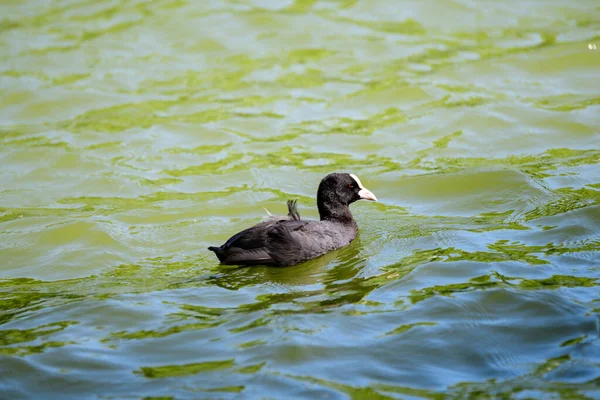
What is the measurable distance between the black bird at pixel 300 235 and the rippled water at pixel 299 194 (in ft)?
0.49

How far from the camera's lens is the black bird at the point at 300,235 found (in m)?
7.04

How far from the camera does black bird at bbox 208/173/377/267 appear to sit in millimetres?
7043

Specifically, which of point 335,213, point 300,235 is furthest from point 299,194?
point 300,235

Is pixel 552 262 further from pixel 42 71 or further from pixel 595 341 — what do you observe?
pixel 42 71

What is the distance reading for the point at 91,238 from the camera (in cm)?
820

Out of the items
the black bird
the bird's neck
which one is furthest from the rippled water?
the bird's neck

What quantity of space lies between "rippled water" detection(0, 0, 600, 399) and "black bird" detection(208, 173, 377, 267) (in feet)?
0.49

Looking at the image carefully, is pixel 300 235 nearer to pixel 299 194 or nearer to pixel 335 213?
pixel 335 213

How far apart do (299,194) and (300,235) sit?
6.81 ft

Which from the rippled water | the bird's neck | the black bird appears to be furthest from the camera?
the bird's neck

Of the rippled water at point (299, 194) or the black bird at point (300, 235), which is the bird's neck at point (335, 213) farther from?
the rippled water at point (299, 194)

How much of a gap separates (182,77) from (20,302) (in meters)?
Answer: 6.91

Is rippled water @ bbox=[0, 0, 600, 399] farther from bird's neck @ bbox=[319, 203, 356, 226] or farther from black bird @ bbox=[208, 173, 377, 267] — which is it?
bird's neck @ bbox=[319, 203, 356, 226]

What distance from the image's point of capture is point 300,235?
7211 millimetres
